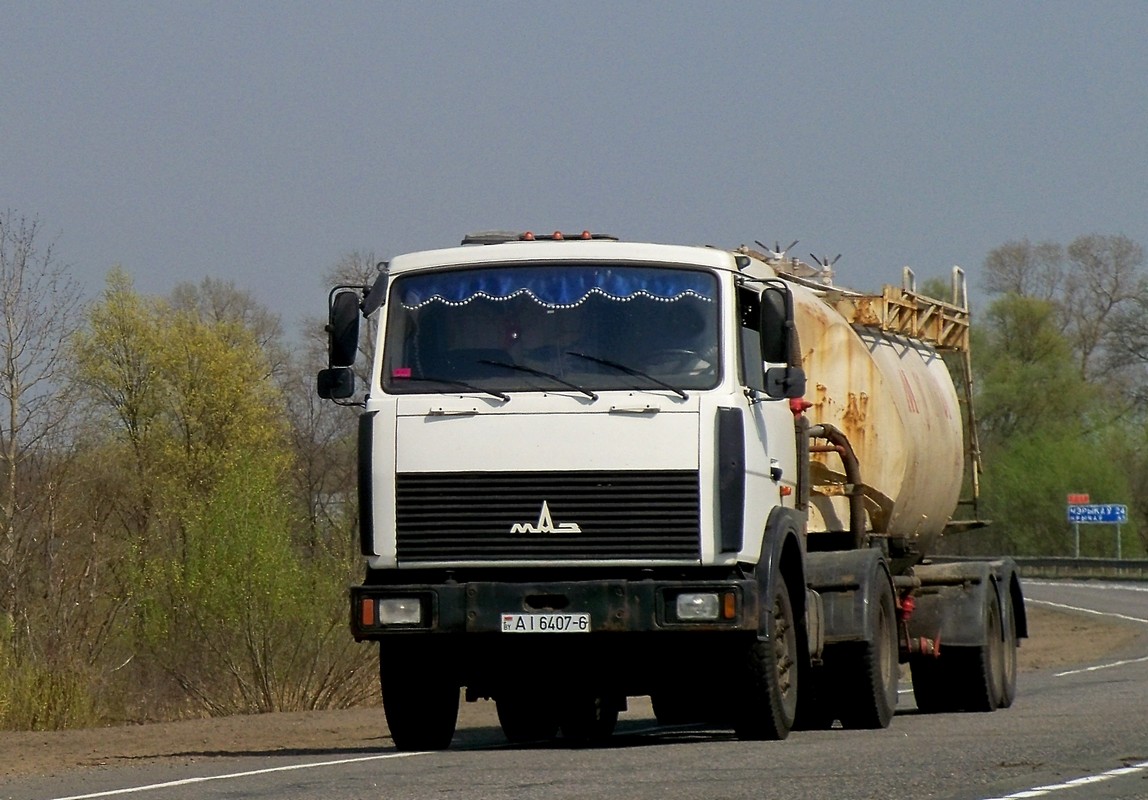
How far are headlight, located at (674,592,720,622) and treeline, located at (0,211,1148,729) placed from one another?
137 inches

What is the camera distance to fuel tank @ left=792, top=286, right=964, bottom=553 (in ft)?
46.7

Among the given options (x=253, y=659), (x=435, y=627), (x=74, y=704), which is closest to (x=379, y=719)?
(x=74, y=704)

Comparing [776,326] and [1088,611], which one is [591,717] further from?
[1088,611]

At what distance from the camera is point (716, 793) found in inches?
326

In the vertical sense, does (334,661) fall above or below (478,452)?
below

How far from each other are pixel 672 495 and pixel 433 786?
257 centimetres

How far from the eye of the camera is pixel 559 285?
446 inches

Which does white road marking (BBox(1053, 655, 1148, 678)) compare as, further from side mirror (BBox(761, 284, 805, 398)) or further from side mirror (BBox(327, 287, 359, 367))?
side mirror (BBox(327, 287, 359, 367))

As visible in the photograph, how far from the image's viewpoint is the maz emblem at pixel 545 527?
35.5 feet

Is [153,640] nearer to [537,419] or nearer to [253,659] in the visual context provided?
[253,659]

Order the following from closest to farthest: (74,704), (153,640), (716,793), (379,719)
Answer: (716,793) → (379,719) → (74,704) → (153,640)

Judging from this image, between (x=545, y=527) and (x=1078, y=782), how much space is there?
3.43 meters

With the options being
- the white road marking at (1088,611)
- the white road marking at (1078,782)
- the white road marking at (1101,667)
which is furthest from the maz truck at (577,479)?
the white road marking at (1088,611)

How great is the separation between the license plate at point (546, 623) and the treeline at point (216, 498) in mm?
3064
